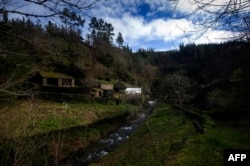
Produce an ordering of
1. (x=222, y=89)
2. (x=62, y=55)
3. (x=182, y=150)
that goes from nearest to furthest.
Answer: (x=62, y=55) → (x=182, y=150) → (x=222, y=89)

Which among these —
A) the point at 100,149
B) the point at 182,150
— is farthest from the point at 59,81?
the point at 182,150

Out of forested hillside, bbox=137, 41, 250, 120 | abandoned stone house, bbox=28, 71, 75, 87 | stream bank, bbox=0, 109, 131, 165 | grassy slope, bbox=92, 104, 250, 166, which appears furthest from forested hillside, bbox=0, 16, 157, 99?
forested hillside, bbox=137, 41, 250, 120

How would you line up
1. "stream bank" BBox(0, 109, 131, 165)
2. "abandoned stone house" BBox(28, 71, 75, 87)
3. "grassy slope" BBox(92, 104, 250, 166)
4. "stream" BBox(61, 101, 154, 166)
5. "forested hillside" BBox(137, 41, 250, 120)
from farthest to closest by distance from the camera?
"abandoned stone house" BBox(28, 71, 75, 87)
"stream" BBox(61, 101, 154, 166)
"forested hillside" BBox(137, 41, 250, 120)
"grassy slope" BBox(92, 104, 250, 166)
"stream bank" BBox(0, 109, 131, 165)

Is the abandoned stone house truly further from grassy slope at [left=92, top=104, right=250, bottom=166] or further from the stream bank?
grassy slope at [left=92, top=104, right=250, bottom=166]

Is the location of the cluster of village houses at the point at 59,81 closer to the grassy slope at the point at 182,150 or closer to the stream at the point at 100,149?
the stream at the point at 100,149

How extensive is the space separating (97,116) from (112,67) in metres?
48.5

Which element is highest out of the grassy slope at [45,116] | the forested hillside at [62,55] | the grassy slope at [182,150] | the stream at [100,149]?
the forested hillside at [62,55]

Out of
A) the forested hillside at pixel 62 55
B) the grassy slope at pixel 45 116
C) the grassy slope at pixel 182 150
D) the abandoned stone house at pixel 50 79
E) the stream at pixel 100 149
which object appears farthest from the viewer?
the abandoned stone house at pixel 50 79

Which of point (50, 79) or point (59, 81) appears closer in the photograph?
point (50, 79)

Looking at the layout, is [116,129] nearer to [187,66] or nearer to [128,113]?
[128,113]

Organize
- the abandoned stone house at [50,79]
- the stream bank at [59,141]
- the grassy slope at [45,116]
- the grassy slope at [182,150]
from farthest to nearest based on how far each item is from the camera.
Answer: the abandoned stone house at [50,79]
the grassy slope at [45,116]
the grassy slope at [182,150]
the stream bank at [59,141]

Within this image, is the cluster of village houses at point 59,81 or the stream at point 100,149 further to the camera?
the cluster of village houses at point 59,81

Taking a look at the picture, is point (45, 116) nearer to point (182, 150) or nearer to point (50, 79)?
point (182, 150)

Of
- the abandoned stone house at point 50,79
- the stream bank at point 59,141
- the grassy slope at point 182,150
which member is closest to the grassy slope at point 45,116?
the stream bank at point 59,141
